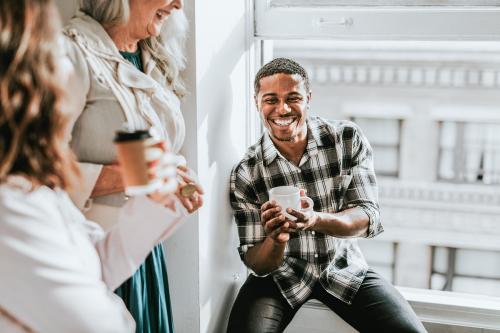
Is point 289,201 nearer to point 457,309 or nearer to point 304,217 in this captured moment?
point 304,217

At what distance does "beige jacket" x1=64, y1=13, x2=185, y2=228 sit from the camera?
1202 millimetres

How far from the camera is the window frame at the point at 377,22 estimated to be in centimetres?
184

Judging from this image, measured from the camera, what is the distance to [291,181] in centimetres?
184

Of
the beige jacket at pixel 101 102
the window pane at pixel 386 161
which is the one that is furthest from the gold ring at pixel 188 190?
the window pane at pixel 386 161

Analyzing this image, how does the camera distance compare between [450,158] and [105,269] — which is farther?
[450,158]

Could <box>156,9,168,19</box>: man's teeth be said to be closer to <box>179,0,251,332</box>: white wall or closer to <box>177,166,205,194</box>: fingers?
<box>179,0,251,332</box>: white wall

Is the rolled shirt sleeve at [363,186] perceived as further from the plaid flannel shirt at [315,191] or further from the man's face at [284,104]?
the man's face at [284,104]

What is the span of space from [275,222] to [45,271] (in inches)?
32.5

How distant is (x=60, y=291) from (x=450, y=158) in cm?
516

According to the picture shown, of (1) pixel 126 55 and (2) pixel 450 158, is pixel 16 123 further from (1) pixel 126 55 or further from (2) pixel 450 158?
(2) pixel 450 158

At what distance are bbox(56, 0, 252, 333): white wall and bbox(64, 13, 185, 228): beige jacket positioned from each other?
246mm

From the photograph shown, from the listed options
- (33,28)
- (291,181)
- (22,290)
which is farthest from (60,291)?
(291,181)

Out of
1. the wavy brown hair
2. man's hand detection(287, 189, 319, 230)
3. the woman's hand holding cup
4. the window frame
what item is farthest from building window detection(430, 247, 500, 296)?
the wavy brown hair

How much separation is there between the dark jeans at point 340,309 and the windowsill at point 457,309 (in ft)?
0.76
